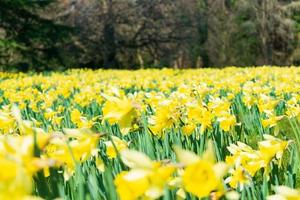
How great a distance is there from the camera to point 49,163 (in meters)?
0.73

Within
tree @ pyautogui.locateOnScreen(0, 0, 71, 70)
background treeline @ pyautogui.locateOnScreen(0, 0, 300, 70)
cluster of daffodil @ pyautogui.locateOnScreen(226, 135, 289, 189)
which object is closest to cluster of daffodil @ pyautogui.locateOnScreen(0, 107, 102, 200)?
cluster of daffodil @ pyautogui.locateOnScreen(226, 135, 289, 189)

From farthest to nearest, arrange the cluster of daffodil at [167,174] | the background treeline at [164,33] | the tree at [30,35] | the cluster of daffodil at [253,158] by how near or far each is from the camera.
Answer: the background treeline at [164,33], the tree at [30,35], the cluster of daffodil at [253,158], the cluster of daffodil at [167,174]

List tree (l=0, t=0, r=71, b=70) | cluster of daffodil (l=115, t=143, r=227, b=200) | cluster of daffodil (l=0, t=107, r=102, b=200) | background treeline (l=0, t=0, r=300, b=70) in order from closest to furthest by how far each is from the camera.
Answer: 1. cluster of daffodil (l=0, t=107, r=102, b=200)
2. cluster of daffodil (l=115, t=143, r=227, b=200)
3. tree (l=0, t=0, r=71, b=70)
4. background treeline (l=0, t=0, r=300, b=70)

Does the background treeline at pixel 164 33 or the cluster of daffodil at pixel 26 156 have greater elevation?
the background treeline at pixel 164 33

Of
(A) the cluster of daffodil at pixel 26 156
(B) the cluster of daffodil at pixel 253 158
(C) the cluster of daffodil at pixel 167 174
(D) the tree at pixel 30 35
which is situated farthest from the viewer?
(D) the tree at pixel 30 35

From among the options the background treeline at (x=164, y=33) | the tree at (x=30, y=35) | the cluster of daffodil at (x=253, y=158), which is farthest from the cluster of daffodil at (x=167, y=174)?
the background treeline at (x=164, y=33)

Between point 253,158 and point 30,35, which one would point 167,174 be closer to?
point 253,158

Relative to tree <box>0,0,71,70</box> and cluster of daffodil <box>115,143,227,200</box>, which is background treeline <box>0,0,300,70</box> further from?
cluster of daffodil <box>115,143,227,200</box>

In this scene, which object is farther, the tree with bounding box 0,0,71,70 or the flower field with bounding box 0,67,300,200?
the tree with bounding box 0,0,71,70

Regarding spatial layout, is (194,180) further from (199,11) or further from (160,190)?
(199,11)

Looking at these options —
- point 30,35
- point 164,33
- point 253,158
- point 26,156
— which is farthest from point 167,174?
point 164,33

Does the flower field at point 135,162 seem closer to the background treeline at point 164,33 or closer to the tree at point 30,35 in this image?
the tree at point 30,35

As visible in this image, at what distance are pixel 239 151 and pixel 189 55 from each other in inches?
670

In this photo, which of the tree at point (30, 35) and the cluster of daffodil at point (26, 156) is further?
the tree at point (30, 35)
